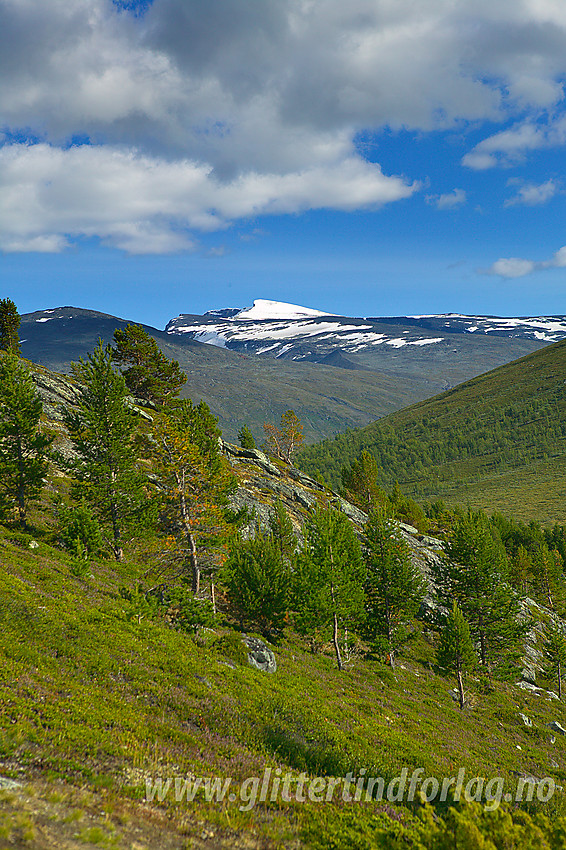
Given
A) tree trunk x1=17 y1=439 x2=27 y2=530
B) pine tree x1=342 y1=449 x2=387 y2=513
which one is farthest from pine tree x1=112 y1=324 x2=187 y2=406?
pine tree x1=342 y1=449 x2=387 y2=513

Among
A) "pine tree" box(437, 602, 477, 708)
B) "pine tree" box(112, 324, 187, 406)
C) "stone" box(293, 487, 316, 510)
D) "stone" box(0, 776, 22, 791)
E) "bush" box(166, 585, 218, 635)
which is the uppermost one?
"pine tree" box(112, 324, 187, 406)

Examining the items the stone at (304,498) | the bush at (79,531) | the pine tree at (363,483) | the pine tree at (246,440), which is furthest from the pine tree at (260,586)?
the pine tree at (363,483)

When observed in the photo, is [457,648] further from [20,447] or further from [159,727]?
[20,447]

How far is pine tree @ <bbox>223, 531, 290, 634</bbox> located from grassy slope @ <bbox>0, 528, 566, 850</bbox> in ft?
11.5

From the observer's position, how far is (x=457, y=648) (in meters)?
37.9

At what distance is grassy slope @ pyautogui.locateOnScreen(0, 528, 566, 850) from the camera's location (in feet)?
30.3

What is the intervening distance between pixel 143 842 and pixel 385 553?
3735 centimetres

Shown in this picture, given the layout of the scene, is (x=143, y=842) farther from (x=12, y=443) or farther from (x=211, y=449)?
(x=211, y=449)

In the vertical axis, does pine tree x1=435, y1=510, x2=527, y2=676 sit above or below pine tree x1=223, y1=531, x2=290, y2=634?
below

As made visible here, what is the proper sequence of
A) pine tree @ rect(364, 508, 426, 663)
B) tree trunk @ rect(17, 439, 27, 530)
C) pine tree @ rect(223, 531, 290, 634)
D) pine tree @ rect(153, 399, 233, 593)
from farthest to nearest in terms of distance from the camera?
pine tree @ rect(364, 508, 426, 663), pine tree @ rect(223, 531, 290, 634), tree trunk @ rect(17, 439, 27, 530), pine tree @ rect(153, 399, 233, 593)

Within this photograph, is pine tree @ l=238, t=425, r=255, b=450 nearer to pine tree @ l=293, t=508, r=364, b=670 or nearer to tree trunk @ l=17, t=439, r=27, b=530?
pine tree @ l=293, t=508, r=364, b=670

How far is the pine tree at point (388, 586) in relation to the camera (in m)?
41.3

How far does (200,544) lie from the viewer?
2944 centimetres

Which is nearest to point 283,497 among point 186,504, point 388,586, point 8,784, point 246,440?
point 246,440
